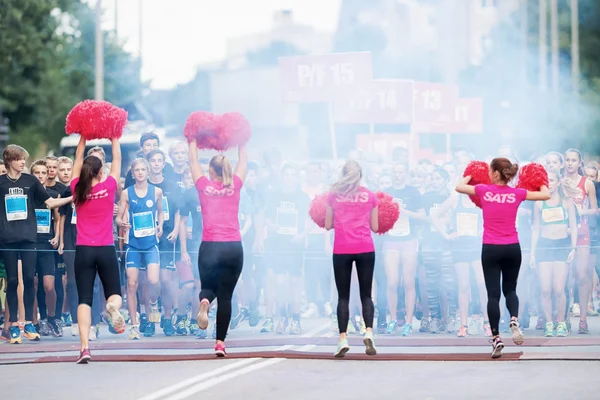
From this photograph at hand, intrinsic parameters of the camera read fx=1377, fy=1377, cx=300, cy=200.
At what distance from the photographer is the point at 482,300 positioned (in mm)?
14828

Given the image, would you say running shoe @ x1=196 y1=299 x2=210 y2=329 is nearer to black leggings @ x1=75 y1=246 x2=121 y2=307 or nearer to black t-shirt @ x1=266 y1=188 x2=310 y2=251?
black leggings @ x1=75 y1=246 x2=121 y2=307

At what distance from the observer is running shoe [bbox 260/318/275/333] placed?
15.5 meters

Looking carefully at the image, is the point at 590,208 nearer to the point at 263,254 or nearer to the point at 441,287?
the point at 441,287

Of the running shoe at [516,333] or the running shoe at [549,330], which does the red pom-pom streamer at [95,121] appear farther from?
the running shoe at [549,330]

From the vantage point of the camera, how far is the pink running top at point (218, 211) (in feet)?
39.2

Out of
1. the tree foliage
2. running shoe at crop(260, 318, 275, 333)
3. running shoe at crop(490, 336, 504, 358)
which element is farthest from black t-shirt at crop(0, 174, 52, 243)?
the tree foliage

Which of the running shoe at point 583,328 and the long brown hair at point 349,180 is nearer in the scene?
the long brown hair at point 349,180

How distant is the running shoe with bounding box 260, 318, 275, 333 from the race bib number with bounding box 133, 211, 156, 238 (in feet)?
5.69

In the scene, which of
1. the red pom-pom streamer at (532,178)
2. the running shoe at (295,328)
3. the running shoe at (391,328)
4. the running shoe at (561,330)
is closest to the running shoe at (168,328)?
the running shoe at (295,328)

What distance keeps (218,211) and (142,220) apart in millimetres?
2920

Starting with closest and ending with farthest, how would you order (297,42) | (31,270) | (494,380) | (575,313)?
(494,380) < (31,270) < (575,313) < (297,42)

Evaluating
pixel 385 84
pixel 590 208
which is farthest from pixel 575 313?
pixel 385 84

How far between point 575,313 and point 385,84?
8.37 m

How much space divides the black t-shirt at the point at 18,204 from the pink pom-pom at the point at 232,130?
120 inches
